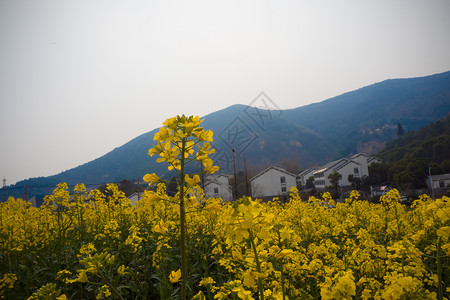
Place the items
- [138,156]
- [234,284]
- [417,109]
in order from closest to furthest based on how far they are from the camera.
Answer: [234,284] → [138,156] → [417,109]

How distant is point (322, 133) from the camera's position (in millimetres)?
160375

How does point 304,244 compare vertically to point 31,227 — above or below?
below

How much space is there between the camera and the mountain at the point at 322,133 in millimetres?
117812

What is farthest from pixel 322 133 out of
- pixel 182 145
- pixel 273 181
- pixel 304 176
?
pixel 182 145

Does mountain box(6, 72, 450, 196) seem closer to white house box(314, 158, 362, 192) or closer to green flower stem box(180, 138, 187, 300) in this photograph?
white house box(314, 158, 362, 192)

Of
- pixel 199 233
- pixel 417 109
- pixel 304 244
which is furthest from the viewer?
pixel 417 109

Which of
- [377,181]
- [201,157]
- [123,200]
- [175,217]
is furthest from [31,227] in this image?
[377,181]

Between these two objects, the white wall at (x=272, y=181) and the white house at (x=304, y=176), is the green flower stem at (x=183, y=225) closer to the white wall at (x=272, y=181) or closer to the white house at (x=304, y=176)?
the white wall at (x=272, y=181)

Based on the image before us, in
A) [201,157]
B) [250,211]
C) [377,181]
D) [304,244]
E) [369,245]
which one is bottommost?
[377,181]

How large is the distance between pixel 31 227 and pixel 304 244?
5.81 m

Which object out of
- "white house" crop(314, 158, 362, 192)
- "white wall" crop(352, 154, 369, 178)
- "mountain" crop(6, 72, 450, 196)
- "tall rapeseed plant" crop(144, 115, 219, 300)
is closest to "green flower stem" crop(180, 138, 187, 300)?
"tall rapeseed plant" crop(144, 115, 219, 300)

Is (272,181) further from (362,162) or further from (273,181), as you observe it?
(362,162)

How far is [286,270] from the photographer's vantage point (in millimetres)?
2725

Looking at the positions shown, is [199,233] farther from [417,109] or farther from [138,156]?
[417,109]
